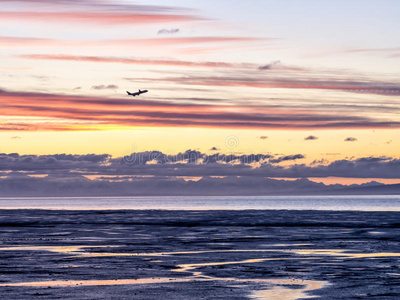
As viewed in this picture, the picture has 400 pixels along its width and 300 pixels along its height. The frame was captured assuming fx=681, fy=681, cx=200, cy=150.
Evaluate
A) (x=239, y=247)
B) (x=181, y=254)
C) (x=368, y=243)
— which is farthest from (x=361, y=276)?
(x=368, y=243)

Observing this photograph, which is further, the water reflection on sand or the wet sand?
the water reflection on sand

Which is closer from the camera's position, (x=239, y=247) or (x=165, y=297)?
(x=165, y=297)

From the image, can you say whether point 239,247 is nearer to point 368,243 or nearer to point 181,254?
point 181,254

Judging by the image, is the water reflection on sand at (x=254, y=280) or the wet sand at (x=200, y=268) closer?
the wet sand at (x=200, y=268)

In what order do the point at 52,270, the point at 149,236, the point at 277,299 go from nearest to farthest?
the point at 277,299 → the point at 52,270 → the point at 149,236

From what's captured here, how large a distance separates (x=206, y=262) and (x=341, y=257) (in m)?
7.54

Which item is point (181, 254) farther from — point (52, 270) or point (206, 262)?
point (52, 270)

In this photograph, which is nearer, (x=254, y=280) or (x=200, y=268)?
(x=254, y=280)

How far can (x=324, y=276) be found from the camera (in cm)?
2845

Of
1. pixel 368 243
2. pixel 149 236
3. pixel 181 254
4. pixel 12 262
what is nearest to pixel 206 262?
pixel 181 254

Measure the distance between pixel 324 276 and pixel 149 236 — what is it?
27593mm

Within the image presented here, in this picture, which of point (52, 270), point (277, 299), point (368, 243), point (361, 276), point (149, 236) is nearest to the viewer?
point (277, 299)

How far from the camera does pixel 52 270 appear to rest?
1205 inches

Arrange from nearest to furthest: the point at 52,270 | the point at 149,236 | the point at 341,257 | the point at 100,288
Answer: the point at 100,288 → the point at 52,270 → the point at 341,257 → the point at 149,236
